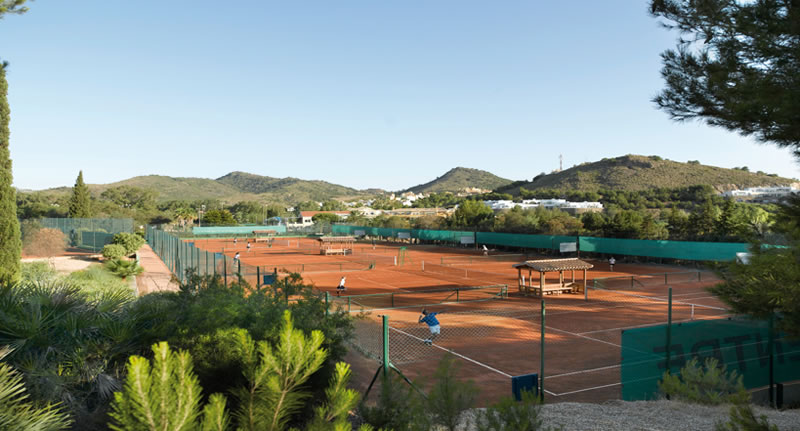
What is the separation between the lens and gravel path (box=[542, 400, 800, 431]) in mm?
6266

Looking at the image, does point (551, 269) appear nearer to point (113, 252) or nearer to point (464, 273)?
point (464, 273)

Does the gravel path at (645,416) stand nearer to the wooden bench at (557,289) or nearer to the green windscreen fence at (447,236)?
the wooden bench at (557,289)

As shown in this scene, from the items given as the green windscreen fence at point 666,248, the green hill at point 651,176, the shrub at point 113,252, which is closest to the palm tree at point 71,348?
the shrub at point 113,252

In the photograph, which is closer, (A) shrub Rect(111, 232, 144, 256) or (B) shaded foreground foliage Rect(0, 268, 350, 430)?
(B) shaded foreground foliage Rect(0, 268, 350, 430)

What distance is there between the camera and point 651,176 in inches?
4769

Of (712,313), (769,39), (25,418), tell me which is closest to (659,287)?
(712,313)

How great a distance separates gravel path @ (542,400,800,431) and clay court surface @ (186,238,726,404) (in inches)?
63.9

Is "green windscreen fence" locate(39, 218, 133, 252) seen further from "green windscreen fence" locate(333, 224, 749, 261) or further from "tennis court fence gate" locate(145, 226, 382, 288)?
"green windscreen fence" locate(333, 224, 749, 261)

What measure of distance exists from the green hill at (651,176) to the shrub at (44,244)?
10968 centimetres

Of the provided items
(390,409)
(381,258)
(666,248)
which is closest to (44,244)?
(381,258)

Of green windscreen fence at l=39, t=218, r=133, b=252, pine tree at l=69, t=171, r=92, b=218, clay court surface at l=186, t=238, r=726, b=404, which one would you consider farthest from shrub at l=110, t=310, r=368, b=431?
pine tree at l=69, t=171, r=92, b=218

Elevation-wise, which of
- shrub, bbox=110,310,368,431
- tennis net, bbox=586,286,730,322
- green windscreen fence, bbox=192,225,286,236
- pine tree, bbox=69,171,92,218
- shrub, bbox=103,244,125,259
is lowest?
tennis net, bbox=586,286,730,322

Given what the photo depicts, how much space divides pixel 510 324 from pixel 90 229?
39596 millimetres

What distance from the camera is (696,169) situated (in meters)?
123
